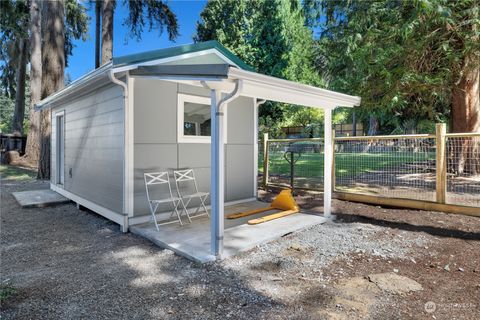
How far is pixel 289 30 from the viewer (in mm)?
18656

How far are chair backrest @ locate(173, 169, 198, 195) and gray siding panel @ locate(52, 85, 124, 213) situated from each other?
0.84m

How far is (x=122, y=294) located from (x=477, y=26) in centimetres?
785

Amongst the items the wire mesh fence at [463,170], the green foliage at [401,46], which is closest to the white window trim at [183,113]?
the wire mesh fence at [463,170]

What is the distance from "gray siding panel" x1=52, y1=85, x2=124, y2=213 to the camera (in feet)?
15.1

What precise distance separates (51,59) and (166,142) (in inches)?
292

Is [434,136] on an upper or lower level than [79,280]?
upper

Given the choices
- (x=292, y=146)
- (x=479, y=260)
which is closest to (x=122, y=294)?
(x=479, y=260)

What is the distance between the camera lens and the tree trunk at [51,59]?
377 inches

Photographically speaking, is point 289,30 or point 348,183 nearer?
point 348,183

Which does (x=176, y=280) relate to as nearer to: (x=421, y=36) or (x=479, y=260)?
(x=479, y=260)

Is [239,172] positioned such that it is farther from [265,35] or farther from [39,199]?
[265,35]

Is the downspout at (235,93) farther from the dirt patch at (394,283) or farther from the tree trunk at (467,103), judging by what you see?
the tree trunk at (467,103)

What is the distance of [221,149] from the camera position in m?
3.31

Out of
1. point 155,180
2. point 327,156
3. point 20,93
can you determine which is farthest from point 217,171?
point 20,93
